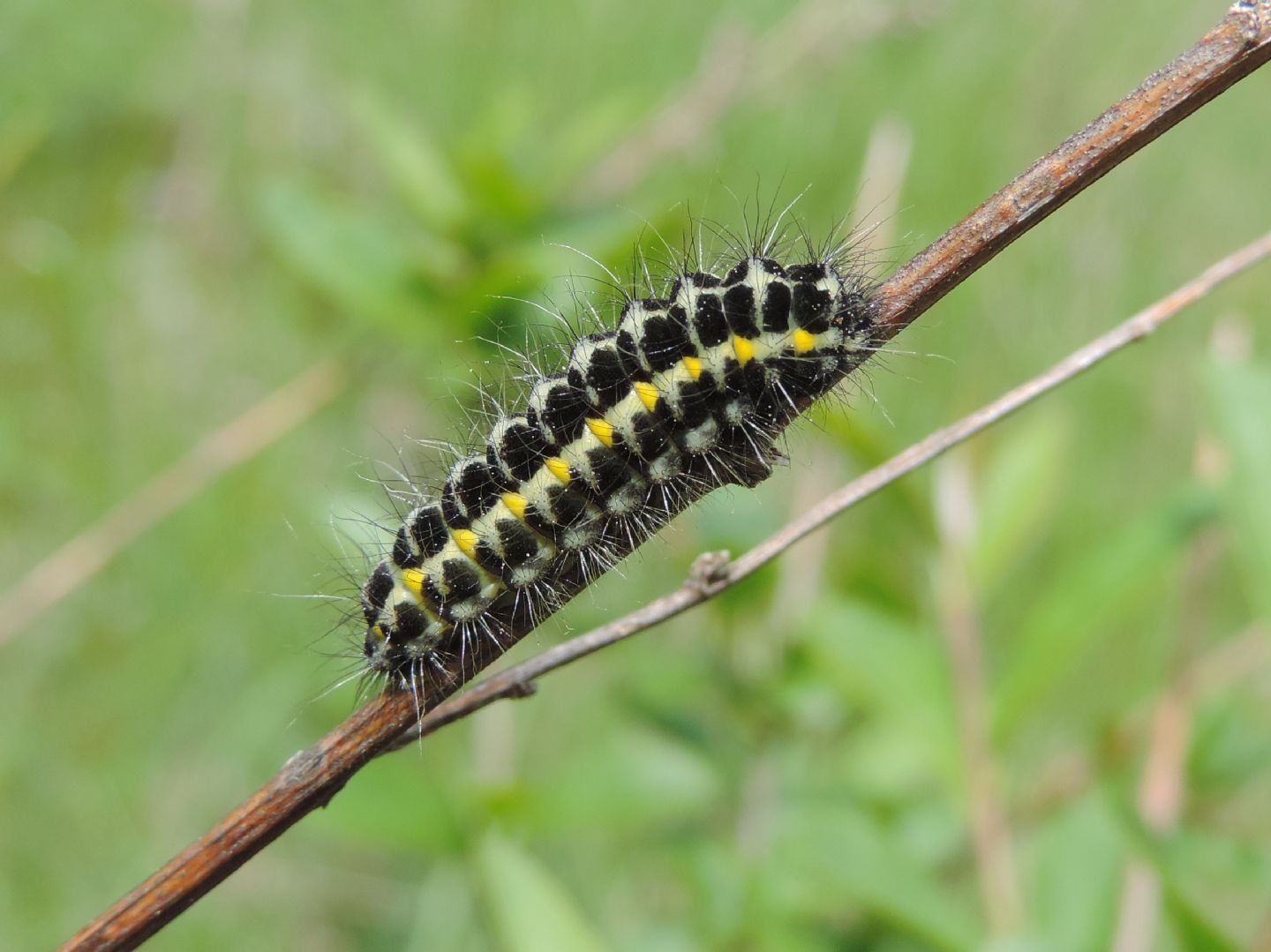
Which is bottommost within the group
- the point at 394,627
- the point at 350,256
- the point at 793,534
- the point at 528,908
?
the point at 528,908

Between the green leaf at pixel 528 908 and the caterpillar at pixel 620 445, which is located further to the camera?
the green leaf at pixel 528 908

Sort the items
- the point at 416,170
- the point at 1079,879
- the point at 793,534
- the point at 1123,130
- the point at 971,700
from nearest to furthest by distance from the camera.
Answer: the point at 1123,130 < the point at 793,534 < the point at 1079,879 < the point at 971,700 < the point at 416,170

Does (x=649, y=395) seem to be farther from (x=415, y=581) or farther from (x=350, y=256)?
(x=350, y=256)

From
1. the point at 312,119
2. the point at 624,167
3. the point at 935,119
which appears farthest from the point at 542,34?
the point at 624,167

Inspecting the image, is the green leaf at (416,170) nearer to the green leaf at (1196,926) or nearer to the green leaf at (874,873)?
the green leaf at (874,873)

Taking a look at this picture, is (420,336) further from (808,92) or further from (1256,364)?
(808,92)

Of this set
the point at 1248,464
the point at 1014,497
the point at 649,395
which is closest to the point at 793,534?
the point at 649,395

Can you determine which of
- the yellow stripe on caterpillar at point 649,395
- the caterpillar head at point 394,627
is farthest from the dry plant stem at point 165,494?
the yellow stripe on caterpillar at point 649,395
